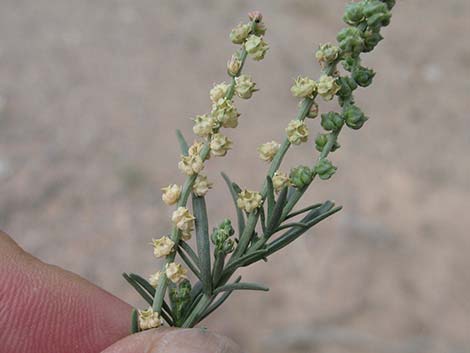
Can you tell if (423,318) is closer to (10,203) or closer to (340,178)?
(340,178)

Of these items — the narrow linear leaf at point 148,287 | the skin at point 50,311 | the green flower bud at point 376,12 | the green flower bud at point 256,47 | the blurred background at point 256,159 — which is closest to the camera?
the green flower bud at point 376,12

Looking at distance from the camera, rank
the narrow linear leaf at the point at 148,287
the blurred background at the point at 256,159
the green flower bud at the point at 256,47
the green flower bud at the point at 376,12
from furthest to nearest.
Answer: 1. the blurred background at the point at 256,159
2. the narrow linear leaf at the point at 148,287
3. the green flower bud at the point at 256,47
4. the green flower bud at the point at 376,12

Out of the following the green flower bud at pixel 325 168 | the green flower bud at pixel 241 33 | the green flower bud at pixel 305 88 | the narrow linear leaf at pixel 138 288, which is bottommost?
the narrow linear leaf at pixel 138 288

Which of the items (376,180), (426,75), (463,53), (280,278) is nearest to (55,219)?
(280,278)

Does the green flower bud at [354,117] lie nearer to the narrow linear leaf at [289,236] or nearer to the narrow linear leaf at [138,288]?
the narrow linear leaf at [289,236]

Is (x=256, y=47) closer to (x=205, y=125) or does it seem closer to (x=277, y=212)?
(x=205, y=125)

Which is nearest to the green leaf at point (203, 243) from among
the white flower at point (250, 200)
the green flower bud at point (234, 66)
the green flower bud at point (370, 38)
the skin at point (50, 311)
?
the white flower at point (250, 200)

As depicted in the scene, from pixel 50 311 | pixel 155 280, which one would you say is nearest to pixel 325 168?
pixel 155 280
